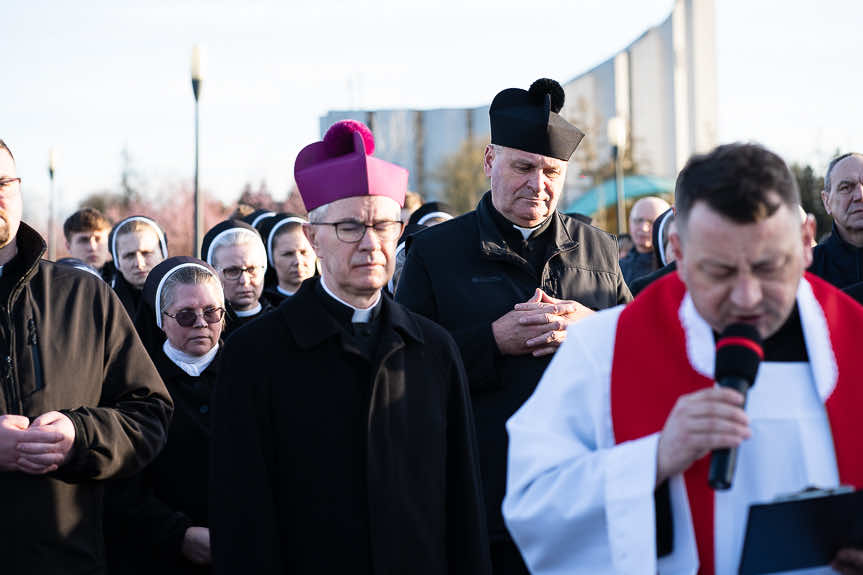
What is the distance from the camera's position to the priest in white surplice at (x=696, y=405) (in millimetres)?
2578

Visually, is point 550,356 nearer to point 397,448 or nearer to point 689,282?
point 397,448

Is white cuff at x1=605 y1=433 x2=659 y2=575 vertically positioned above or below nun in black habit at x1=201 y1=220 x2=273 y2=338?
below

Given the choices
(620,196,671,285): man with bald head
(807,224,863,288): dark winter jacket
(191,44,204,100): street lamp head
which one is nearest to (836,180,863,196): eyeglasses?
(807,224,863,288): dark winter jacket

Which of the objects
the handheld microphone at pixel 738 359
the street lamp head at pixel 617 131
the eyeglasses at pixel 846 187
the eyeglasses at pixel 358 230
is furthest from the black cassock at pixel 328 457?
the street lamp head at pixel 617 131

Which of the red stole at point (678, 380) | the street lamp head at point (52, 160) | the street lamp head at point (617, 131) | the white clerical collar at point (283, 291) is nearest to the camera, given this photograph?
the red stole at point (678, 380)

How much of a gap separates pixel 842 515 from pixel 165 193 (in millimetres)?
46229

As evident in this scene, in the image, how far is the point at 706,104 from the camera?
127 feet

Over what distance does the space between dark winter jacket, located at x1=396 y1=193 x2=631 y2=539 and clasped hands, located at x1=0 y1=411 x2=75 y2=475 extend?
5.31ft

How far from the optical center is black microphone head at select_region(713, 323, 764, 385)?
251 cm

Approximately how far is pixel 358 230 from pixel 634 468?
4.69ft

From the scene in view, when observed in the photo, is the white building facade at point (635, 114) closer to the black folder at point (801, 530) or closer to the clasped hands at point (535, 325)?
the clasped hands at point (535, 325)

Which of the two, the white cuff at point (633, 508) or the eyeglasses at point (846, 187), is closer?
the white cuff at point (633, 508)

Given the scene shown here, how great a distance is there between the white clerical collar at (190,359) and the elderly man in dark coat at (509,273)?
40.9 inches

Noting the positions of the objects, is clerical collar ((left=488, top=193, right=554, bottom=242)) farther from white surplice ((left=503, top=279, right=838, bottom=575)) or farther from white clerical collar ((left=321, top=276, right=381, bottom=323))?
white surplice ((left=503, top=279, right=838, bottom=575))
